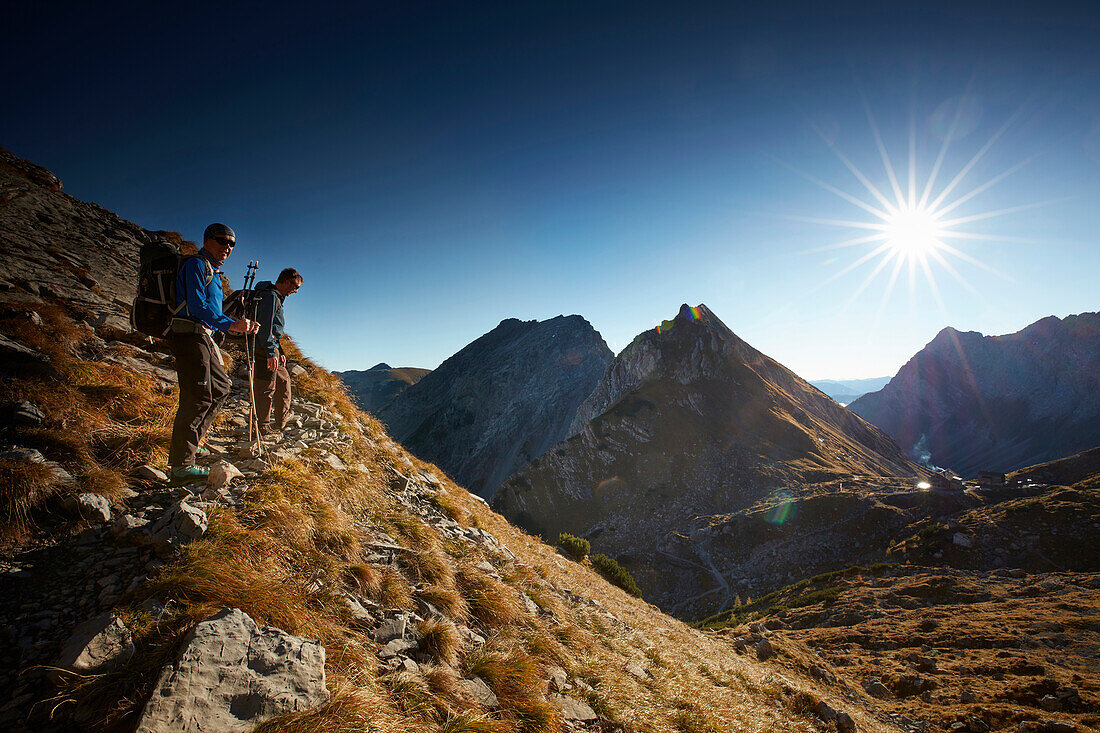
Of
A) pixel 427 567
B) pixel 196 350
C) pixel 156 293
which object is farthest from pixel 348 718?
pixel 156 293

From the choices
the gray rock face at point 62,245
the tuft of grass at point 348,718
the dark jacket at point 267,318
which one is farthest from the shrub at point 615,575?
the gray rock face at point 62,245

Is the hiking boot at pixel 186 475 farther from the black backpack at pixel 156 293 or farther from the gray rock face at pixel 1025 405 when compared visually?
the gray rock face at pixel 1025 405

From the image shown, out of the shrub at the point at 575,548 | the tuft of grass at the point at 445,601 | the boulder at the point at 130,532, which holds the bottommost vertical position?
the shrub at the point at 575,548

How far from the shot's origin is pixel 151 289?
5.60m

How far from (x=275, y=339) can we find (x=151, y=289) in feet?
9.88

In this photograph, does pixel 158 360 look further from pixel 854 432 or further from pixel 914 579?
pixel 854 432

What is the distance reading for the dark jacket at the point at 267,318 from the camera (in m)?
8.34

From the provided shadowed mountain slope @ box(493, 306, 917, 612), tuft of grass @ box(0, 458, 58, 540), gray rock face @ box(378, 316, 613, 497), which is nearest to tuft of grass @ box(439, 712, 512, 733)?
tuft of grass @ box(0, 458, 58, 540)

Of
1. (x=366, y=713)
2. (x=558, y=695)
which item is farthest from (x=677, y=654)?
(x=366, y=713)

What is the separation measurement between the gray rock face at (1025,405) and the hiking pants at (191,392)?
228m

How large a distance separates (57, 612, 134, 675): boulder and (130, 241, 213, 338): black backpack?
4.18 m

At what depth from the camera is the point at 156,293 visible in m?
5.62

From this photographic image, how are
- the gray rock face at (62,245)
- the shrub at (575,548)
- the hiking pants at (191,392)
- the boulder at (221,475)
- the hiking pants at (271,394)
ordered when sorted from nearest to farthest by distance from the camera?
the boulder at (221,475) < the hiking pants at (191,392) < the hiking pants at (271,394) < the gray rock face at (62,245) < the shrub at (575,548)

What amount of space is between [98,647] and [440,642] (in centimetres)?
299
